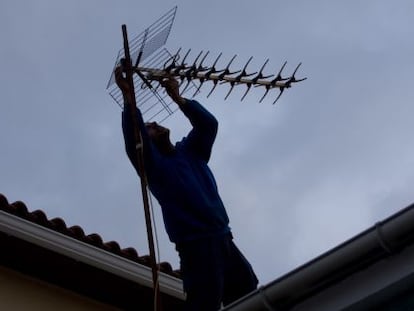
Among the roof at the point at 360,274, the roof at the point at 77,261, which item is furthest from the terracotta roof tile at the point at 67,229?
the roof at the point at 360,274

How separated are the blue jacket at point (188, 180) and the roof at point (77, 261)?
1185mm

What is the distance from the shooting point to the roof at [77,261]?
7.76 m

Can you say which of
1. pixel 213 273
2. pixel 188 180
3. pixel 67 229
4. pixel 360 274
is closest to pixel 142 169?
pixel 188 180

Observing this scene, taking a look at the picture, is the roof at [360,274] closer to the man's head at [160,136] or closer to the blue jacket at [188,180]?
the blue jacket at [188,180]

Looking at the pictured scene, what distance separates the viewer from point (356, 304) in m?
4.93

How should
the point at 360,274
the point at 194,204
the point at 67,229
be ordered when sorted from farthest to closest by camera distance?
1. the point at 67,229
2. the point at 194,204
3. the point at 360,274

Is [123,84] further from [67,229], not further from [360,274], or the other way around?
[360,274]

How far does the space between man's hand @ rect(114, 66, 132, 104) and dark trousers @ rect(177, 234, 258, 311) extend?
3.19ft

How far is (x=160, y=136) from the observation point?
7133 mm

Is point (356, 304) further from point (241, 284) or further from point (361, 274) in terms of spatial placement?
point (241, 284)

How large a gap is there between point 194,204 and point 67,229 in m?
1.48

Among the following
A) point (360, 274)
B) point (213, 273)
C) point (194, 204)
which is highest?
point (194, 204)

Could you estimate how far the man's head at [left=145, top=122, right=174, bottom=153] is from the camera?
23.3ft

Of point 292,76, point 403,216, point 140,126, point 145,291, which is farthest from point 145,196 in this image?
point 403,216
